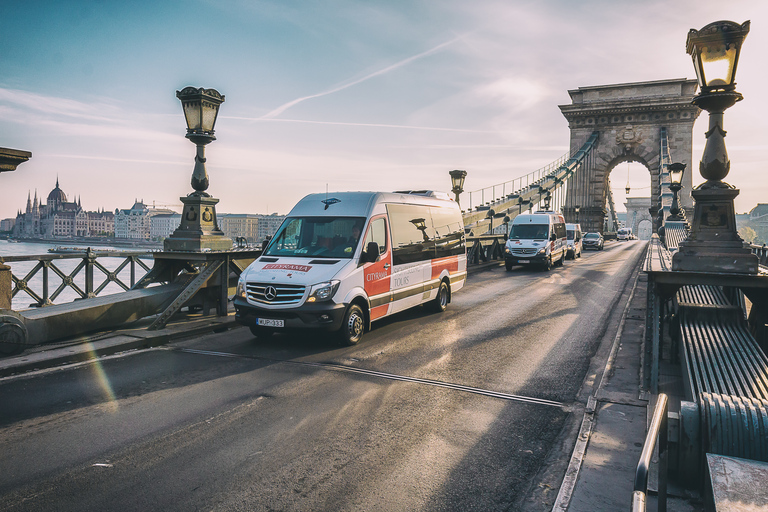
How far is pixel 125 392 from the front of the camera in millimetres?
5766

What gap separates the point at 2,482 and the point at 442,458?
3.17 meters

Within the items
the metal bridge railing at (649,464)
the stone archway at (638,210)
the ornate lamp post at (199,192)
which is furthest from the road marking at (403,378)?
the stone archway at (638,210)

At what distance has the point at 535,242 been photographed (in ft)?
70.5

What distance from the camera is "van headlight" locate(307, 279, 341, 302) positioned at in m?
7.62

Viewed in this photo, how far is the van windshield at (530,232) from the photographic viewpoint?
22.0 m

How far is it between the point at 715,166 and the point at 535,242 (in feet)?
52.1

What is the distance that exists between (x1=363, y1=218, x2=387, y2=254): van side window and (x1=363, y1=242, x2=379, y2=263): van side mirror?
0.20m

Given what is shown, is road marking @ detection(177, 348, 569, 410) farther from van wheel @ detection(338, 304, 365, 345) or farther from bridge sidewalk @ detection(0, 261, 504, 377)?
van wheel @ detection(338, 304, 365, 345)

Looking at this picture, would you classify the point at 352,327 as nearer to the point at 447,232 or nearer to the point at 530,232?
the point at 447,232

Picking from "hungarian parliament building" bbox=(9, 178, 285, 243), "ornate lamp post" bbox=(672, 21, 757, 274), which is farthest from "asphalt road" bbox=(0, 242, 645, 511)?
"hungarian parliament building" bbox=(9, 178, 285, 243)

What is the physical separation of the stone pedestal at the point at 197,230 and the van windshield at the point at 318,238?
1.70 metres

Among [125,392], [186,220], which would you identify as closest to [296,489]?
[125,392]

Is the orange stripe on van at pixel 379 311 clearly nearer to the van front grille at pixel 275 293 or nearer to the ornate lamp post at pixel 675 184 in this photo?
the van front grille at pixel 275 293

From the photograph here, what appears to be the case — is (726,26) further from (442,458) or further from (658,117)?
(658,117)
